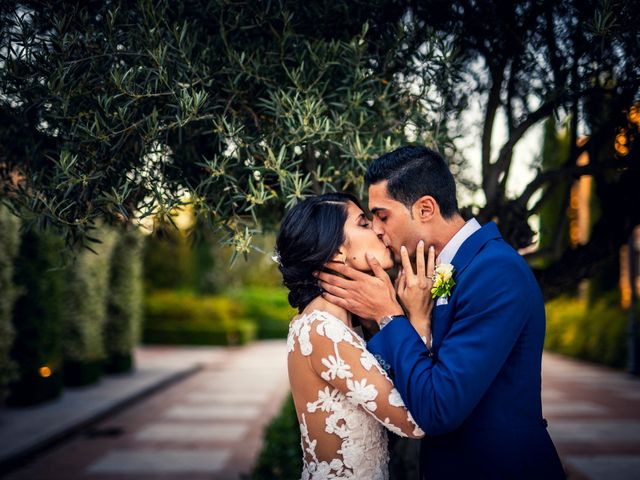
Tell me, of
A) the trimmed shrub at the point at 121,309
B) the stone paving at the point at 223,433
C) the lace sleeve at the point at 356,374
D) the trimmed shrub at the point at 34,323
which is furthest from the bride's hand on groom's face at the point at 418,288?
the trimmed shrub at the point at 121,309

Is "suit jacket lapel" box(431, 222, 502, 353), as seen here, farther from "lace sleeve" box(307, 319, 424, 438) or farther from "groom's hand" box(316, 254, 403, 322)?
"lace sleeve" box(307, 319, 424, 438)

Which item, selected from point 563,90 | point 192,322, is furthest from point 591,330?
point 563,90

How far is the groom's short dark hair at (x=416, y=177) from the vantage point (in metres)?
2.32

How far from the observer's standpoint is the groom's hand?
2252mm

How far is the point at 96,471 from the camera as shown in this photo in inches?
281

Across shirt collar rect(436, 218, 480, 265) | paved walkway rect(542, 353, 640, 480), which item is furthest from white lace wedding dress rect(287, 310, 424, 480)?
paved walkway rect(542, 353, 640, 480)

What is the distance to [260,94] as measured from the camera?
3072 millimetres

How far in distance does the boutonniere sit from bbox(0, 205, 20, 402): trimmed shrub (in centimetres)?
782

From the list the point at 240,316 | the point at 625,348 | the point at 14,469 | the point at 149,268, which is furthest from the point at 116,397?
the point at 149,268

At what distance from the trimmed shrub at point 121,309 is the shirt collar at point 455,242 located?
13170 millimetres

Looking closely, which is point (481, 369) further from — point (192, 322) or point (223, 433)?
point (192, 322)

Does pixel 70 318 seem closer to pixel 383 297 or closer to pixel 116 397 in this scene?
pixel 116 397

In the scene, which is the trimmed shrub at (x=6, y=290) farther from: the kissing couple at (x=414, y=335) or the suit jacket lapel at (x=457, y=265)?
the suit jacket lapel at (x=457, y=265)

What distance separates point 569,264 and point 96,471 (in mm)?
6103
